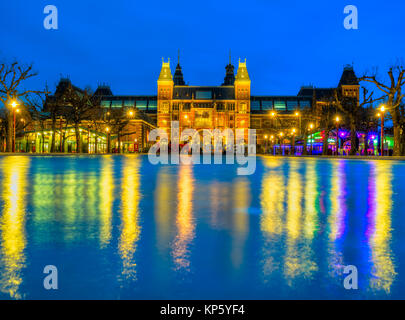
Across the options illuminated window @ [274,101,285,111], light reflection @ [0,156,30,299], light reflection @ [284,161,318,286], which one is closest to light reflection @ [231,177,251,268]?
light reflection @ [284,161,318,286]

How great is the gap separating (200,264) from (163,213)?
2.72 metres

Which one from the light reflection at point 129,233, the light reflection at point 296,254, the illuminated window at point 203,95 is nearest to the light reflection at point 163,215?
the light reflection at point 129,233

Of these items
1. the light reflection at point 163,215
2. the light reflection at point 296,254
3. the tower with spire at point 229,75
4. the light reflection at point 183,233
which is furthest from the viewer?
the tower with spire at point 229,75

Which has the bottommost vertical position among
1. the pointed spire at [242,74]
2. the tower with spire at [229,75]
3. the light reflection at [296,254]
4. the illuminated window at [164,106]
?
the light reflection at [296,254]

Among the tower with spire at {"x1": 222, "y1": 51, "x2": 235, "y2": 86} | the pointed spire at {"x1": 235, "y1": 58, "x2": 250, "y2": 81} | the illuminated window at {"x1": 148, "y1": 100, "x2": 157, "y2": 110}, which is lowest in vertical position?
the illuminated window at {"x1": 148, "y1": 100, "x2": 157, "y2": 110}

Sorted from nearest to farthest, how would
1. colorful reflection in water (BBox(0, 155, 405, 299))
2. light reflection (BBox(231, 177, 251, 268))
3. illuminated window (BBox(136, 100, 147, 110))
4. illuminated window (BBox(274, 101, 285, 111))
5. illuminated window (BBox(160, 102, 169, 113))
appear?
colorful reflection in water (BBox(0, 155, 405, 299))
light reflection (BBox(231, 177, 251, 268))
illuminated window (BBox(160, 102, 169, 113))
illuminated window (BBox(274, 101, 285, 111))
illuminated window (BBox(136, 100, 147, 110))

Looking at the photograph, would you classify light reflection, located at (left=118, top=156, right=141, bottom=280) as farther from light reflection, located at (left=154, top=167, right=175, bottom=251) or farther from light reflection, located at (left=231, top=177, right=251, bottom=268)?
light reflection, located at (left=231, top=177, right=251, bottom=268)

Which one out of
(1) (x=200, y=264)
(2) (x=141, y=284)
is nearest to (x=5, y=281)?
(2) (x=141, y=284)

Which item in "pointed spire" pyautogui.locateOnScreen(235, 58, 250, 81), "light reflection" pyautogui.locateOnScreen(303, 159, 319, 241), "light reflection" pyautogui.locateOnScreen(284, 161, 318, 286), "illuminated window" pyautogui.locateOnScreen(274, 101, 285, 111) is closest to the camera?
"light reflection" pyautogui.locateOnScreen(284, 161, 318, 286)

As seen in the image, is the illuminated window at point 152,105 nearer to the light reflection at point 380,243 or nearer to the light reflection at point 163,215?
the light reflection at point 163,215

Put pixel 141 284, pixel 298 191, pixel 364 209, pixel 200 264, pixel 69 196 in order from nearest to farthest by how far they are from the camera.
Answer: pixel 141 284 → pixel 200 264 → pixel 364 209 → pixel 69 196 → pixel 298 191

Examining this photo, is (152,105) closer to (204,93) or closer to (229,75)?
(204,93)
